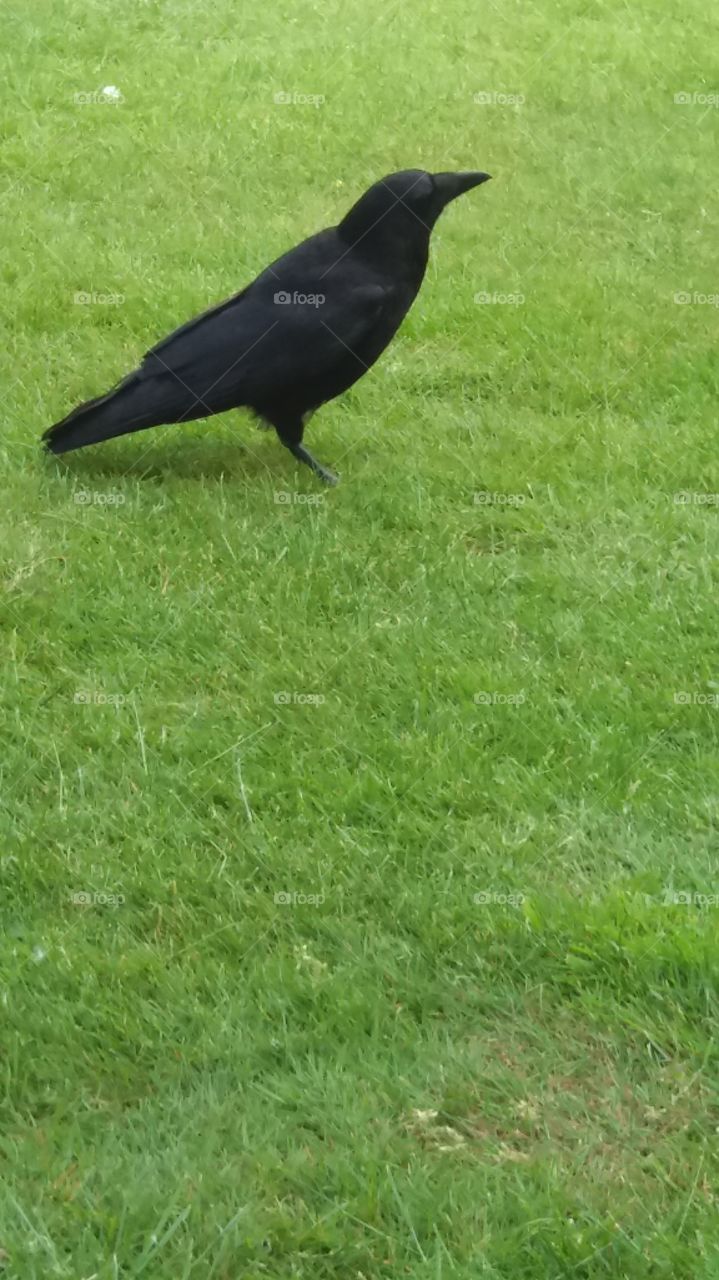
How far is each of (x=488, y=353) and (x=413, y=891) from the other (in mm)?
3434

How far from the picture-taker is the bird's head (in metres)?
5.45

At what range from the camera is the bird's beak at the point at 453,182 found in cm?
556

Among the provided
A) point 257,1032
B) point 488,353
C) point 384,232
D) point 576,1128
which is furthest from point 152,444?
point 576,1128

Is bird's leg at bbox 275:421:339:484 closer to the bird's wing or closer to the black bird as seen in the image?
the black bird

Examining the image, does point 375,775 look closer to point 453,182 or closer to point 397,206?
point 397,206

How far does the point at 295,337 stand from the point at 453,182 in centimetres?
85

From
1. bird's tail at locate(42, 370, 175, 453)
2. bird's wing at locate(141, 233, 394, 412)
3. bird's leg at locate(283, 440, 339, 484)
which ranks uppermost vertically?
bird's wing at locate(141, 233, 394, 412)

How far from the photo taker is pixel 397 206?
5465mm

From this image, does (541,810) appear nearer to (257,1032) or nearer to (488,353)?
(257,1032)

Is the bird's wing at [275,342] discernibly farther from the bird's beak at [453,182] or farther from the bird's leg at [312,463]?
the bird's beak at [453,182]

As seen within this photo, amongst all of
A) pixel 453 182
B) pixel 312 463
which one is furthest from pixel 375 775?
pixel 453 182

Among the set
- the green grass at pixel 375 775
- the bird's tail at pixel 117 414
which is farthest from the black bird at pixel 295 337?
the green grass at pixel 375 775

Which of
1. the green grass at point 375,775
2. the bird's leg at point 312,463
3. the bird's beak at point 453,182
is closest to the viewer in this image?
the green grass at point 375,775

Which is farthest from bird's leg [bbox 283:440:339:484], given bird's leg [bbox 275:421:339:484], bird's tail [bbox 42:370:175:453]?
bird's tail [bbox 42:370:175:453]
